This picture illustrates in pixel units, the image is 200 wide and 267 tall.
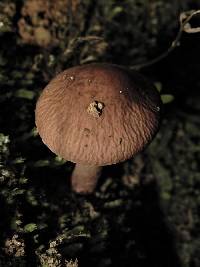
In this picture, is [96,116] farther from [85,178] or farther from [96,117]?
[85,178]

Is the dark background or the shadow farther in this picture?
the shadow

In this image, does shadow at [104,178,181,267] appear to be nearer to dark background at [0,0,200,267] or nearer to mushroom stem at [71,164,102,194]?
dark background at [0,0,200,267]

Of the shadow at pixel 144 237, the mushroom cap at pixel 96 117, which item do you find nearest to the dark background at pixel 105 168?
→ the shadow at pixel 144 237

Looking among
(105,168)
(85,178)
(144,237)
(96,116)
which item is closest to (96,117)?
(96,116)

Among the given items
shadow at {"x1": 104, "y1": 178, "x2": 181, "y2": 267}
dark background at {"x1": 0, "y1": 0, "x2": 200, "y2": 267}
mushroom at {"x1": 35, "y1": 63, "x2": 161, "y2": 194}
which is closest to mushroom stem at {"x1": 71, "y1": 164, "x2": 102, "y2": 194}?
dark background at {"x1": 0, "y1": 0, "x2": 200, "y2": 267}

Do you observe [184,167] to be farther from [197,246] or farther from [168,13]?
[168,13]

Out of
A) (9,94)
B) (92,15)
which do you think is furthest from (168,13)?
(9,94)
